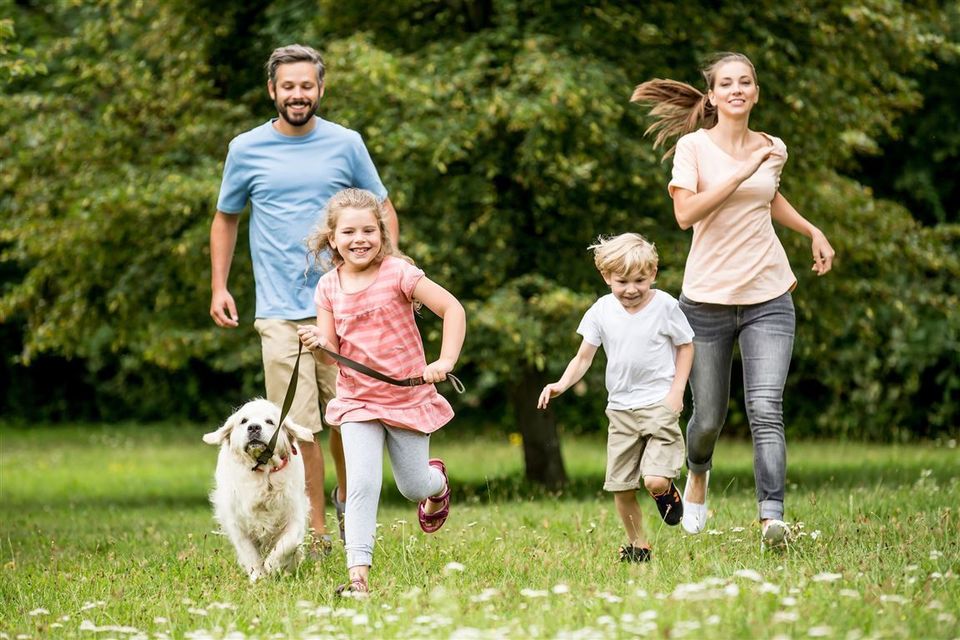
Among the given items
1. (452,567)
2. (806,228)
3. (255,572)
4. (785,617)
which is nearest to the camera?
(785,617)

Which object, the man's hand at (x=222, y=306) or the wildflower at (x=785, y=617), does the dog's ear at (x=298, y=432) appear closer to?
the man's hand at (x=222, y=306)

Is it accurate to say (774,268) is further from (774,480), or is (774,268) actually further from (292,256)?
(292,256)

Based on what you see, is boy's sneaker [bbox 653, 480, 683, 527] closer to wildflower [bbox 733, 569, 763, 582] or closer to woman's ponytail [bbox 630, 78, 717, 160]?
wildflower [bbox 733, 569, 763, 582]

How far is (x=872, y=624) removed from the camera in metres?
3.90

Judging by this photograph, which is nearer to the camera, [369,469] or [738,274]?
[369,469]

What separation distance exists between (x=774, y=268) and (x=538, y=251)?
5.31 m

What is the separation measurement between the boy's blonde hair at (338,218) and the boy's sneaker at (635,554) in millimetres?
1596

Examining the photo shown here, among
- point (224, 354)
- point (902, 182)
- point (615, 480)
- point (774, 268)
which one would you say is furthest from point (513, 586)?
point (902, 182)

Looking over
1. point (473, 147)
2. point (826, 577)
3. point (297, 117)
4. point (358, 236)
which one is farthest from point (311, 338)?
point (473, 147)

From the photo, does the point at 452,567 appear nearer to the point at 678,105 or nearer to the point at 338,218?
the point at 338,218

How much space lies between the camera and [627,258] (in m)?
5.53

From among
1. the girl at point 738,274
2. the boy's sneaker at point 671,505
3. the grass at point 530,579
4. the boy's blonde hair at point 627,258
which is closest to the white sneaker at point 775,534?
the grass at point 530,579

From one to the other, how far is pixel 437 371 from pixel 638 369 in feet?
3.39

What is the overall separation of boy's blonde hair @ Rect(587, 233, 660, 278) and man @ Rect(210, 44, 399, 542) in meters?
1.34
